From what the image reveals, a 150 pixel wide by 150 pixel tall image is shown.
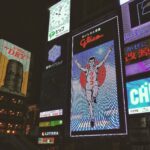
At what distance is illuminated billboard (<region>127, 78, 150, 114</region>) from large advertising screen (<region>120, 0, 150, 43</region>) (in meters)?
1.71

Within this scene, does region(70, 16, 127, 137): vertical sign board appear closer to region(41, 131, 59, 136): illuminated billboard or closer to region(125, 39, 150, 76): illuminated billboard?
region(125, 39, 150, 76): illuminated billboard

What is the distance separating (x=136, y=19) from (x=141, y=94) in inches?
113

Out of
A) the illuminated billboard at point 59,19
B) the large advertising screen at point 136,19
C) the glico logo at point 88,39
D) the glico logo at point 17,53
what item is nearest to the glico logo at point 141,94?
the large advertising screen at point 136,19

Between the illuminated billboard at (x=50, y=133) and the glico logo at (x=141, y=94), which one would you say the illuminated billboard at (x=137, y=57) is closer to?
the glico logo at (x=141, y=94)

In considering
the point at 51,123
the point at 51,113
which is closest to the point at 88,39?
the point at 51,113

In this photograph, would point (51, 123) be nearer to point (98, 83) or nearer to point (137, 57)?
point (98, 83)

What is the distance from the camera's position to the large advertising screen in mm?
8670

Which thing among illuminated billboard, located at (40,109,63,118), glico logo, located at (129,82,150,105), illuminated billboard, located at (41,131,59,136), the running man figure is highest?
the running man figure

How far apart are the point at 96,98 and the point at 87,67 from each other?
1495 mm

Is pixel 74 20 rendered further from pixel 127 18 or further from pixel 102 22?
pixel 127 18

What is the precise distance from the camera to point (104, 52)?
31.3 feet

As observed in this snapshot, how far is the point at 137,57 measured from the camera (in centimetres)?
844

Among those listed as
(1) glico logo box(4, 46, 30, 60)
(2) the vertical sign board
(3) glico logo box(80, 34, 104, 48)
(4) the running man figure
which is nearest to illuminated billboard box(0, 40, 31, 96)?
(1) glico logo box(4, 46, 30, 60)

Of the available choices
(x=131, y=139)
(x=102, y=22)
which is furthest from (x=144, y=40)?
(x=131, y=139)
